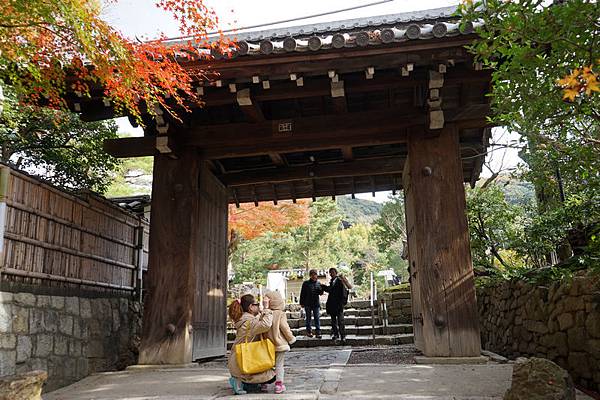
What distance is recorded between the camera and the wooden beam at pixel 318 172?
28.6 ft

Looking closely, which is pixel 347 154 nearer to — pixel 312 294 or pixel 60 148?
pixel 312 294

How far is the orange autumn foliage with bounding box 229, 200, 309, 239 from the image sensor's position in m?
17.9

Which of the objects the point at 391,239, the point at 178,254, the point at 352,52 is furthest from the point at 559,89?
the point at 391,239

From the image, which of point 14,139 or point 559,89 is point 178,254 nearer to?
point 559,89

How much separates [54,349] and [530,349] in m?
6.28

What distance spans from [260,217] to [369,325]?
6989 mm

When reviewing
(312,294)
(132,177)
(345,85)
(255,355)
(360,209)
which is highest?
(360,209)

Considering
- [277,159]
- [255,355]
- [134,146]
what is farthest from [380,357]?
[134,146]

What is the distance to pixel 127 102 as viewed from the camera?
18.8 ft

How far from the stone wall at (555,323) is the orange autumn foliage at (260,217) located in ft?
36.8

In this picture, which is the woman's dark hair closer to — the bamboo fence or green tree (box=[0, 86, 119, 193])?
the bamboo fence

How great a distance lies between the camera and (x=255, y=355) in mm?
4520

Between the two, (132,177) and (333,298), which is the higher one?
(132,177)

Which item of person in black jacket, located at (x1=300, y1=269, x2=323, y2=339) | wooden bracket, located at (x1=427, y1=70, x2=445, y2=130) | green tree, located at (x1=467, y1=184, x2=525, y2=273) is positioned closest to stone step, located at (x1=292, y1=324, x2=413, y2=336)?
person in black jacket, located at (x1=300, y1=269, x2=323, y2=339)
